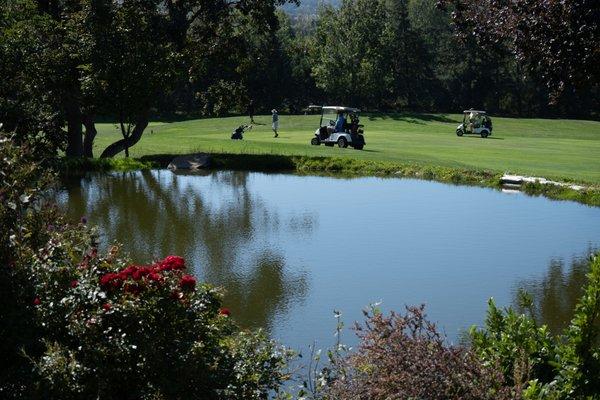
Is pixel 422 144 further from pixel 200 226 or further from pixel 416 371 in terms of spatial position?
pixel 416 371

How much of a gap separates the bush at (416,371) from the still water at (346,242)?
4.06 meters

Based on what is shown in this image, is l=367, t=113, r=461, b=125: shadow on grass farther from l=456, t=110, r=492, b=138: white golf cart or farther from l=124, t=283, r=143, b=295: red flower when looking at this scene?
l=124, t=283, r=143, b=295: red flower

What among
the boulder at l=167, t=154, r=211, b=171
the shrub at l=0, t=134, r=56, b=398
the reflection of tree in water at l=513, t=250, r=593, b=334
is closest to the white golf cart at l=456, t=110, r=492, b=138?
the boulder at l=167, t=154, r=211, b=171

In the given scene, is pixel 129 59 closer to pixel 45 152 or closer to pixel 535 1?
pixel 45 152

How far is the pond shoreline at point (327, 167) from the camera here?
2402 centimetres

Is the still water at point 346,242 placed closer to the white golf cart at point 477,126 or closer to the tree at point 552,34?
the tree at point 552,34

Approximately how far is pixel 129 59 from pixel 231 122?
27.4 metres

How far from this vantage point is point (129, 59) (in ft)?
87.8

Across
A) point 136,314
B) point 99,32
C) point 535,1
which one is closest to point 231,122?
point 99,32

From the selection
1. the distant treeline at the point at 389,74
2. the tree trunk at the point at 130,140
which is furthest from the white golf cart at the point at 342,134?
the distant treeline at the point at 389,74

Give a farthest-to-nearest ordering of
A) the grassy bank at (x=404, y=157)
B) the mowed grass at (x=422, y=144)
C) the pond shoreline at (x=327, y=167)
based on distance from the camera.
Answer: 1. the mowed grass at (x=422, y=144)
2. the grassy bank at (x=404, y=157)
3. the pond shoreline at (x=327, y=167)

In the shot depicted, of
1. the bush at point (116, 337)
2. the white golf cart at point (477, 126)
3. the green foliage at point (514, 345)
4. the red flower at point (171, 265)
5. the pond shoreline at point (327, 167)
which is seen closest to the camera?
the green foliage at point (514, 345)

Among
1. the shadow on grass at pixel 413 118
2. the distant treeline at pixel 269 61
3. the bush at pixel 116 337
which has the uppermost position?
the distant treeline at pixel 269 61

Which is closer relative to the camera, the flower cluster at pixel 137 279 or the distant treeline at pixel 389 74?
the flower cluster at pixel 137 279
